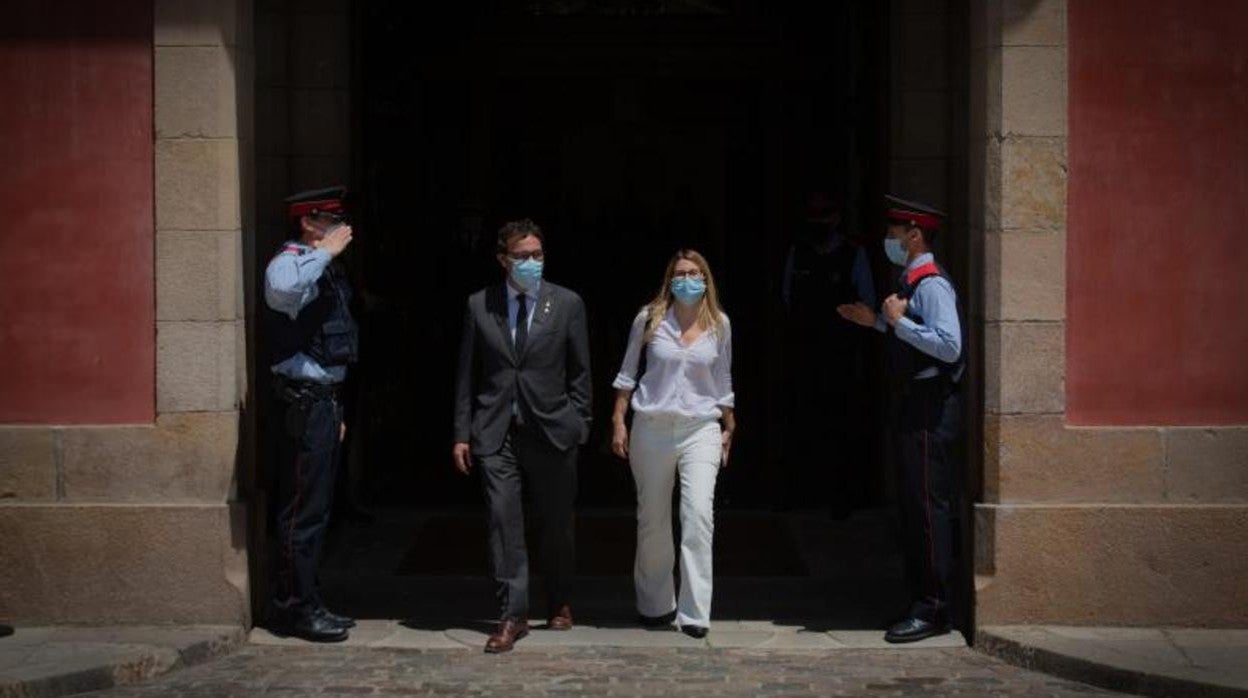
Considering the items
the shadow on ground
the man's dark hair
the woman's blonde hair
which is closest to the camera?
the man's dark hair

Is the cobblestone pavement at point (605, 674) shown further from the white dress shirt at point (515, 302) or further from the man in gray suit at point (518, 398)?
the white dress shirt at point (515, 302)

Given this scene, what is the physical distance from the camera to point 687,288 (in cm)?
1113

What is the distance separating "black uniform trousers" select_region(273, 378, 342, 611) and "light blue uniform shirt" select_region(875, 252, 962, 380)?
2666 mm

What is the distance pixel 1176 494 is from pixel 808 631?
1.82 meters

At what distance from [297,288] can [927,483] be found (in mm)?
3001

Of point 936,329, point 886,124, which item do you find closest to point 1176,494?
point 936,329

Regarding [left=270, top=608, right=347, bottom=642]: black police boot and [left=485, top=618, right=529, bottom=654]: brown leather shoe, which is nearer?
[left=485, top=618, right=529, bottom=654]: brown leather shoe

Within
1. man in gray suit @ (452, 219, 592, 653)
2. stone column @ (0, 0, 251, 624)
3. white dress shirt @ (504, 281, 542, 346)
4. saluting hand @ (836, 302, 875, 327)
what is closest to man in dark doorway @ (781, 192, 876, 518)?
saluting hand @ (836, 302, 875, 327)

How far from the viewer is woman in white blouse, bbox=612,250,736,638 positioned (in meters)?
11.2

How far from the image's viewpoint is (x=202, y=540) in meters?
11.0

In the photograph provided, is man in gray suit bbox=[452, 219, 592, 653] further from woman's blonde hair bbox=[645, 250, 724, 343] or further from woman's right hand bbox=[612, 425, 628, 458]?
woman's blonde hair bbox=[645, 250, 724, 343]

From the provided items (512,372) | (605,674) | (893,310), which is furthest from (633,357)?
(605,674)

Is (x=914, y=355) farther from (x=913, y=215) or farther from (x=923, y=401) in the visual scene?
(x=913, y=215)

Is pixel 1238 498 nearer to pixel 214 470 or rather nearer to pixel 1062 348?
pixel 1062 348
